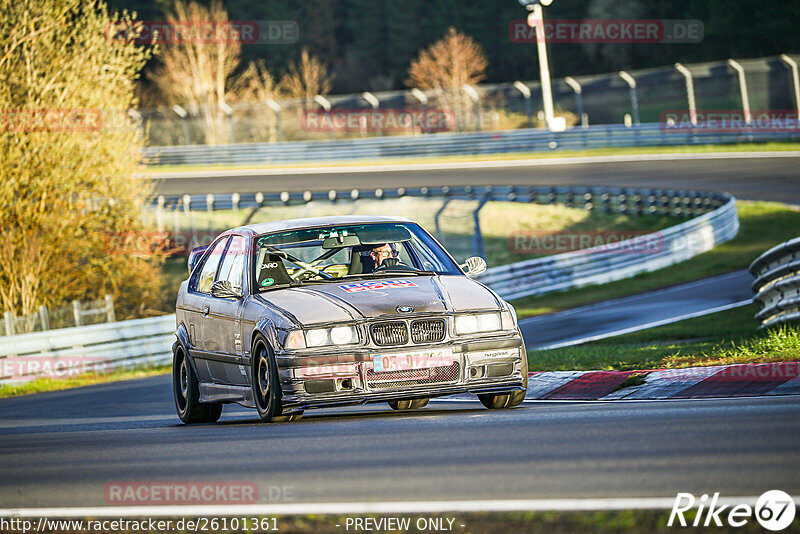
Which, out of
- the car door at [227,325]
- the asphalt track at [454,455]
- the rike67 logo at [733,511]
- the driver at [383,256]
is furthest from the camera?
the driver at [383,256]

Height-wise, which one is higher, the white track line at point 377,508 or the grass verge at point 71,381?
the white track line at point 377,508

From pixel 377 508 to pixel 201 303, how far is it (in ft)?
18.6

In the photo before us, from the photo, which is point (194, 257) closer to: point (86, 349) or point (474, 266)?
point (474, 266)

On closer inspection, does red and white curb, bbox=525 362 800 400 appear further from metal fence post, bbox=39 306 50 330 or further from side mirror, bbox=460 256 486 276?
metal fence post, bbox=39 306 50 330

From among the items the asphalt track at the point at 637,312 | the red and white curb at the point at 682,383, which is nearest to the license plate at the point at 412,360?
the red and white curb at the point at 682,383

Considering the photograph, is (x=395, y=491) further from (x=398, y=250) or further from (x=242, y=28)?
(x=242, y=28)

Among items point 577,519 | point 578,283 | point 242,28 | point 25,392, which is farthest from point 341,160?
point 577,519

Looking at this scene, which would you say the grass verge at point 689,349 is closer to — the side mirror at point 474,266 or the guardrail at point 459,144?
the side mirror at point 474,266

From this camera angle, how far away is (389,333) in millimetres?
8766

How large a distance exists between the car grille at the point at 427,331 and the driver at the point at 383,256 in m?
1.25

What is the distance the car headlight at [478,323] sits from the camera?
891 centimetres

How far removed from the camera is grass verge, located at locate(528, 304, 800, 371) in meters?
11.0

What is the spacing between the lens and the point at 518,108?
2329 inches

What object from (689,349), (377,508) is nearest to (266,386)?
(377,508)
